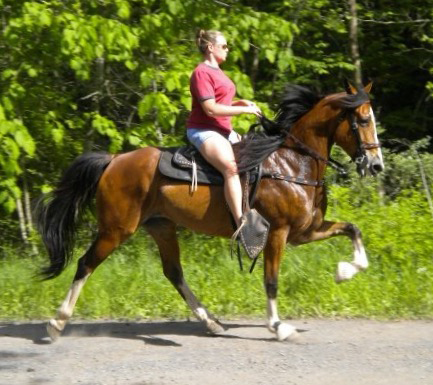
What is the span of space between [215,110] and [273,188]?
0.84m

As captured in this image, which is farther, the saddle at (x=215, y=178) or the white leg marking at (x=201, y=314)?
the white leg marking at (x=201, y=314)

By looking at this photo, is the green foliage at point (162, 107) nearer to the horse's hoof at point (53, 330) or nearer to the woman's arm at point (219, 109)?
the horse's hoof at point (53, 330)

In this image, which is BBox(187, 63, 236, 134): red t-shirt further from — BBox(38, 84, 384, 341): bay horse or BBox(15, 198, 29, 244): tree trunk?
BBox(15, 198, 29, 244): tree trunk

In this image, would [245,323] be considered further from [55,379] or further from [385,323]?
[55,379]

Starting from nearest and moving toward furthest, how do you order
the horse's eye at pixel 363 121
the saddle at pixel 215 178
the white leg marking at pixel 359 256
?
1. the saddle at pixel 215 178
2. the horse's eye at pixel 363 121
3. the white leg marking at pixel 359 256

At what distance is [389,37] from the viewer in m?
14.0

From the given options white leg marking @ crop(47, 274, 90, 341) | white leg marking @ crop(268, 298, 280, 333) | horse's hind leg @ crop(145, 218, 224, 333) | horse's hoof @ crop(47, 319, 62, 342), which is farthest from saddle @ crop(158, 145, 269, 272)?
horse's hoof @ crop(47, 319, 62, 342)

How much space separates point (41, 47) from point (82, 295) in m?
3.00

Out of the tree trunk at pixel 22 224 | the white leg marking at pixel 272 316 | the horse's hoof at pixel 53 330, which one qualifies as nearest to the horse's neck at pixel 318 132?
the white leg marking at pixel 272 316

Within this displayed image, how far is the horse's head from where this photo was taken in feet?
24.0

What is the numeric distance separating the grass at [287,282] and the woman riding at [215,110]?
1.59 meters

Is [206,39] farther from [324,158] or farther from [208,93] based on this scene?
[324,158]

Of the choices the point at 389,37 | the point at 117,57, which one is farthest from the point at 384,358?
the point at 389,37

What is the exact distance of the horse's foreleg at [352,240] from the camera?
7461 mm
